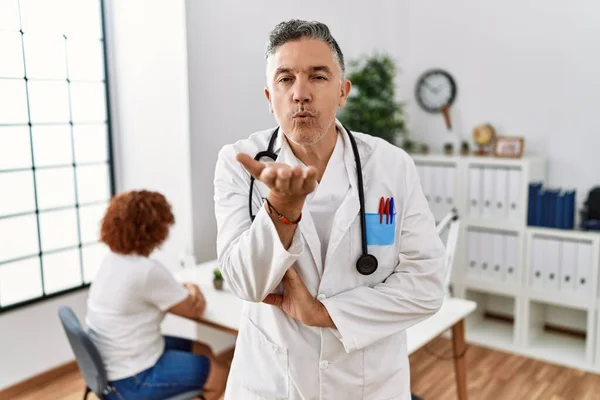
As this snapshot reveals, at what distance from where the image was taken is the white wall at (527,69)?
4027 mm

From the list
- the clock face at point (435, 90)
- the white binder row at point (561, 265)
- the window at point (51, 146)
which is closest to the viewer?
the window at point (51, 146)

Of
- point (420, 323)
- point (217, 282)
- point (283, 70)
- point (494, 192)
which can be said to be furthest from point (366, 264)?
point (494, 192)

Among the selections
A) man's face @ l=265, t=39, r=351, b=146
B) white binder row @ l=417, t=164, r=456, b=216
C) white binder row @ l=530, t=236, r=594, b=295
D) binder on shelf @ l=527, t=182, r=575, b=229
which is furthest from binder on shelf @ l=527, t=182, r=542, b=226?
man's face @ l=265, t=39, r=351, b=146

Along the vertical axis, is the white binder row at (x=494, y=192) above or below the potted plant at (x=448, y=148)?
below

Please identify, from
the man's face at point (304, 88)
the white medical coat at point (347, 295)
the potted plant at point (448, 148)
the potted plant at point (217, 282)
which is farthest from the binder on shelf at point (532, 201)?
the man's face at point (304, 88)

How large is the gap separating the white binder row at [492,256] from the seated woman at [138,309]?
2367 mm

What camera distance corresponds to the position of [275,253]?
1067mm

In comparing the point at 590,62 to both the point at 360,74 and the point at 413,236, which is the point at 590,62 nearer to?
the point at 360,74

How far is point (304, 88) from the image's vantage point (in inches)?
46.8

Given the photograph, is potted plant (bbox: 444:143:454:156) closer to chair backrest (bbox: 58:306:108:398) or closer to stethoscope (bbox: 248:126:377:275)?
chair backrest (bbox: 58:306:108:398)

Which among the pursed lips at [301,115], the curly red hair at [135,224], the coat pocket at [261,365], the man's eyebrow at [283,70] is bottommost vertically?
the coat pocket at [261,365]

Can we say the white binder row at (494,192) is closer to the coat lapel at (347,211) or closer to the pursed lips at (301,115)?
the coat lapel at (347,211)

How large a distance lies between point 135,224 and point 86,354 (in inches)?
21.3

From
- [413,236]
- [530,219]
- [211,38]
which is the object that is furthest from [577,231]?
[413,236]
